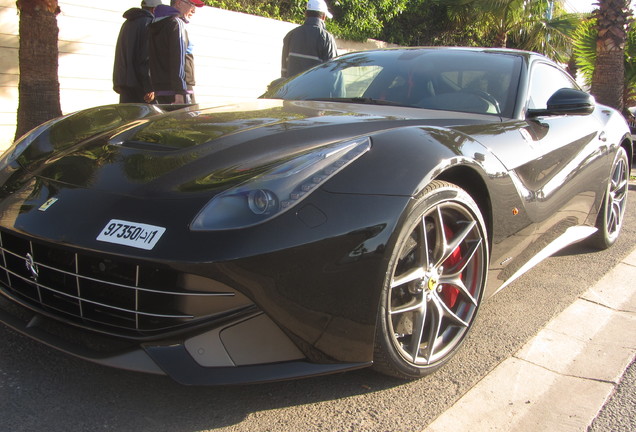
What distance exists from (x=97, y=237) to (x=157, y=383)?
61 centimetres

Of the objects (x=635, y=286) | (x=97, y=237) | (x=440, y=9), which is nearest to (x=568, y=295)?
(x=635, y=286)

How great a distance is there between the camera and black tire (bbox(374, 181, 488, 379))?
2.14m

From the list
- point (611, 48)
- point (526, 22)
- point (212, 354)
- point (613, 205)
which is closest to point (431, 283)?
point (212, 354)

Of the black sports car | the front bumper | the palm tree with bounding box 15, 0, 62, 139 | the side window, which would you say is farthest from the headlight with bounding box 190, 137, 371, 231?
the palm tree with bounding box 15, 0, 62, 139

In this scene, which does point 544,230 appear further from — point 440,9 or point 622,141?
point 440,9

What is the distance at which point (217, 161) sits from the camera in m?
2.22

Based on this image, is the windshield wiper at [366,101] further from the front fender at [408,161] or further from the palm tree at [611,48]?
the palm tree at [611,48]

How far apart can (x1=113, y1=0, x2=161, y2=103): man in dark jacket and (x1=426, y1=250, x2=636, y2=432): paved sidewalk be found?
418 centimetres

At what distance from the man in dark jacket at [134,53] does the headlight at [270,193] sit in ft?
12.9

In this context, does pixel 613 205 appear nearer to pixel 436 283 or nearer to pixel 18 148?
pixel 436 283

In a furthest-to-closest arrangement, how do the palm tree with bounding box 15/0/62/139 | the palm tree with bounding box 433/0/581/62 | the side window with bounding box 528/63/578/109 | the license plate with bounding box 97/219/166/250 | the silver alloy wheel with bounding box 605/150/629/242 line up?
the palm tree with bounding box 433/0/581/62 < the palm tree with bounding box 15/0/62/139 < the silver alloy wheel with bounding box 605/150/629/242 < the side window with bounding box 528/63/578/109 < the license plate with bounding box 97/219/166/250

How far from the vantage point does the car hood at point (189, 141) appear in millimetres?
2148

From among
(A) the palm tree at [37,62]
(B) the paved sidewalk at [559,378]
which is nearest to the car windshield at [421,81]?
(B) the paved sidewalk at [559,378]

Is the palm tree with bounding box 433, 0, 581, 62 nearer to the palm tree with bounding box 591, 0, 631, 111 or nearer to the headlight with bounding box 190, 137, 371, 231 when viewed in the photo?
the palm tree with bounding box 591, 0, 631, 111
